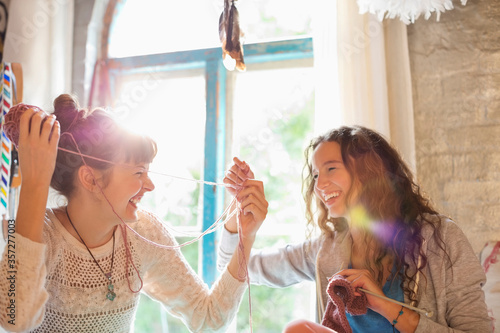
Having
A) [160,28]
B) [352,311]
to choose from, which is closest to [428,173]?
[352,311]

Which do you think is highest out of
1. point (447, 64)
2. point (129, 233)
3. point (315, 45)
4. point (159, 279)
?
point (315, 45)

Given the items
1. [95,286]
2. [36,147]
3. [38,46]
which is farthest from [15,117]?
[38,46]

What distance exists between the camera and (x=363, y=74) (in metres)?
1.94

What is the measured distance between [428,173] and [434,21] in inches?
26.1

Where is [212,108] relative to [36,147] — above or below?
above

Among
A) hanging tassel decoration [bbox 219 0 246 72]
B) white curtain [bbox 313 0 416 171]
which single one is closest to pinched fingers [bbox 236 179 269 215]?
hanging tassel decoration [bbox 219 0 246 72]

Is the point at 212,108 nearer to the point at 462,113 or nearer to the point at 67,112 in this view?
the point at 67,112

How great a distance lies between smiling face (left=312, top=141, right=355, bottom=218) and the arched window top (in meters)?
0.99

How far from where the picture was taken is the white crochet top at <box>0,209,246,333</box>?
3.79 feet

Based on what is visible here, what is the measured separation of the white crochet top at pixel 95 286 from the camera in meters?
1.16

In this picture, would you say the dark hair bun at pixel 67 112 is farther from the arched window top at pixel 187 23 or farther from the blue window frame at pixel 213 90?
the arched window top at pixel 187 23

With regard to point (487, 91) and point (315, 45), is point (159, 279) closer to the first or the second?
point (315, 45)

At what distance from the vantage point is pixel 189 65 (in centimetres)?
248

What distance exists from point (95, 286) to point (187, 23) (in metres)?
1.65
